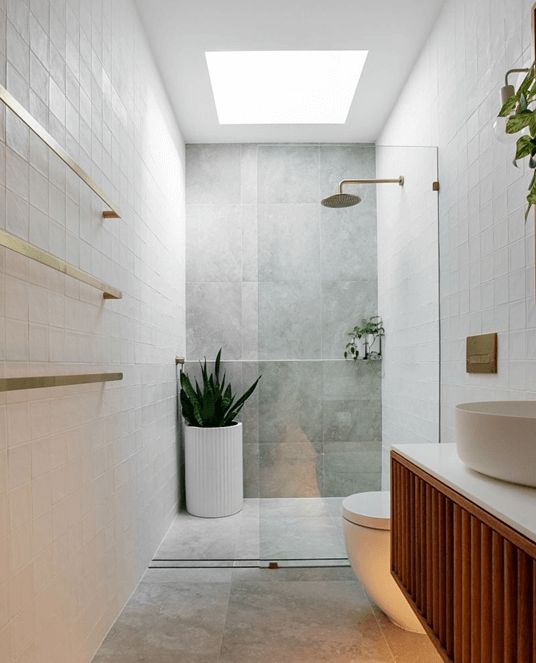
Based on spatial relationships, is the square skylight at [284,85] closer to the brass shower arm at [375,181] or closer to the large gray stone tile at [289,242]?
the brass shower arm at [375,181]

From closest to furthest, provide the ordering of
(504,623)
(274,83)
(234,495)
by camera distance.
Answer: (504,623) < (234,495) < (274,83)

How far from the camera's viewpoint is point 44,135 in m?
1.32

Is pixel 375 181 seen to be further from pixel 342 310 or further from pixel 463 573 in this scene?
pixel 463 573

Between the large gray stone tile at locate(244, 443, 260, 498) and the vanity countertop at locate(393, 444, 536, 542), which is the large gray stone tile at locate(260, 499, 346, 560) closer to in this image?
the large gray stone tile at locate(244, 443, 260, 498)

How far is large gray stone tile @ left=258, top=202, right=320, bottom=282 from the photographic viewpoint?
2.62 meters

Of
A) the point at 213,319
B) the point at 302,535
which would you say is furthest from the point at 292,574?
the point at 213,319

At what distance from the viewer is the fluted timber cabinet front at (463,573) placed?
0.88 m

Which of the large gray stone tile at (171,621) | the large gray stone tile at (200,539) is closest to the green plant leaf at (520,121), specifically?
the large gray stone tile at (171,621)

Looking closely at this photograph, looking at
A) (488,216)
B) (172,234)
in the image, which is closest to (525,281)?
(488,216)

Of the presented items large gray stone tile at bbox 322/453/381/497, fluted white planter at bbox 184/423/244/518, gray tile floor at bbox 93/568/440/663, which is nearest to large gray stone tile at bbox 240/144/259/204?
fluted white planter at bbox 184/423/244/518

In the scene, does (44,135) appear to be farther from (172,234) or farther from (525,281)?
(172,234)

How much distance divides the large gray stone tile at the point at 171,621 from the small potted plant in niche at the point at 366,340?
124 centimetres

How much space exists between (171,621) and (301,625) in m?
0.51

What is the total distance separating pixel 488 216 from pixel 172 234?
1.93m
